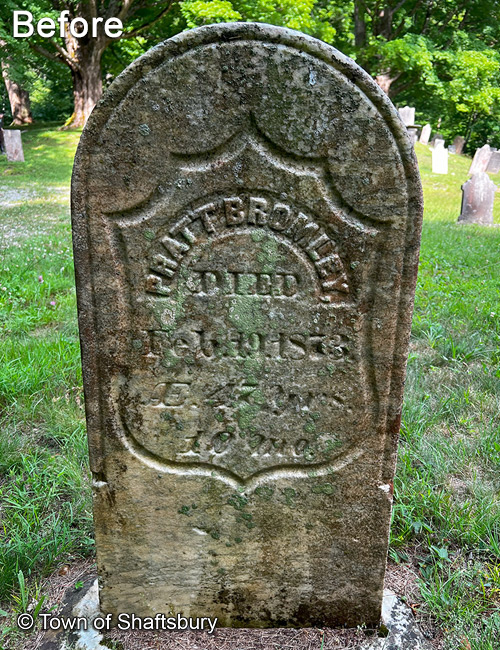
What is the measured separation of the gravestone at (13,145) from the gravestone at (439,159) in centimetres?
1257

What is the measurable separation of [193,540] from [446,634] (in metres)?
1.04

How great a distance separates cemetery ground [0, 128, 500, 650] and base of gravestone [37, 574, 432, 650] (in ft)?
0.16

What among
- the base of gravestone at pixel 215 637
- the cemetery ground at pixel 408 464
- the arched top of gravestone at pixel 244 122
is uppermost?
the arched top of gravestone at pixel 244 122

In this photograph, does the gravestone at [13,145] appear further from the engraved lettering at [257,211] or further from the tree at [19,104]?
the engraved lettering at [257,211]

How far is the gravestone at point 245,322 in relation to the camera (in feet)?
4.87

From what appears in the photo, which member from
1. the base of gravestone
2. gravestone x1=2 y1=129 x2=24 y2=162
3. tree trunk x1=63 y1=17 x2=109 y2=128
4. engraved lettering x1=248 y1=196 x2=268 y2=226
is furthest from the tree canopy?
the base of gravestone

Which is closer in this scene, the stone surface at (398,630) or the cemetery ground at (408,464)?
the stone surface at (398,630)

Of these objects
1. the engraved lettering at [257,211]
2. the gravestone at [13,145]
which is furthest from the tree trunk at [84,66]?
the engraved lettering at [257,211]

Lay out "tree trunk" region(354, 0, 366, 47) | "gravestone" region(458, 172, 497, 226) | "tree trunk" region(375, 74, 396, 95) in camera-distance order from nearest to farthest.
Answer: "gravestone" region(458, 172, 497, 226) < "tree trunk" region(375, 74, 396, 95) < "tree trunk" region(354, 0, 366, 47)

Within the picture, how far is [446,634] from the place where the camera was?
6.40 ft

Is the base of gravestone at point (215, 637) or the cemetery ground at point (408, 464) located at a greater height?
the cemetery ground at point (408, 464)

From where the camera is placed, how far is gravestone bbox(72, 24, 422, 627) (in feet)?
4.87

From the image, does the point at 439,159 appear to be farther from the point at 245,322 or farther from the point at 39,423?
the point at 245,322

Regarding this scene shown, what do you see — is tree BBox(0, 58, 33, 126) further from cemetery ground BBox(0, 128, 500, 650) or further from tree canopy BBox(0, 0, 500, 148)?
cemetery ground BBox(0, 128, 500, 650)
